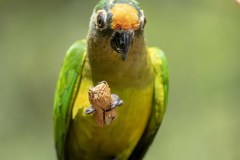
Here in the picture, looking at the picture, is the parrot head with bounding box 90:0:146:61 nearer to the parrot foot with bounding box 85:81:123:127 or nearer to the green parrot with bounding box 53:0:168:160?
the green parrot with bounding box 53:0:168:160

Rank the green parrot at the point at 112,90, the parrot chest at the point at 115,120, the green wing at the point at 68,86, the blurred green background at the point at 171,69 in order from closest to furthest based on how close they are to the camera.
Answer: the green parrot at the point at 112,90 < the parrot chest at the point at 115,120 < the green wing at the point at 68,86 < the blurred green background at the point at 171,69

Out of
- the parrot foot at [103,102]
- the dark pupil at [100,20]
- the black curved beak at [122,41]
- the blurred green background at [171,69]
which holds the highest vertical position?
the dark pupil at [100,20]

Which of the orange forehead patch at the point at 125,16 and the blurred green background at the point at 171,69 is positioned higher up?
the orange forehead patch at the point at 125,16

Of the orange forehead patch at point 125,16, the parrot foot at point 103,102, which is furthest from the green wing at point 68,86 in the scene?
the parrot foot at point 103,102

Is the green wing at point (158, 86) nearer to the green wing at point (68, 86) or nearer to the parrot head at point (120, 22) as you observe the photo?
the green wing at point (68, 86)

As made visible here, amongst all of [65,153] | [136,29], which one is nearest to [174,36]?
[65,153]

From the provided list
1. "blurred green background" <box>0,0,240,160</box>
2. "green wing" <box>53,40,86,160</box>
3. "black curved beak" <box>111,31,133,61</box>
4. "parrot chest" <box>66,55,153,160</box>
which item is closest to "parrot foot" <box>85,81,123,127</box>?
"black curved beak" <box>111,31,133,61</box>

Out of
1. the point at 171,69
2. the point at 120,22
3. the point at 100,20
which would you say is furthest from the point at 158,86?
the point at 171,69

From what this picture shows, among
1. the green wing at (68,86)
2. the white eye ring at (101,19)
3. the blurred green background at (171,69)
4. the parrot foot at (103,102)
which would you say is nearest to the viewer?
the parrot foot at (103,102)
